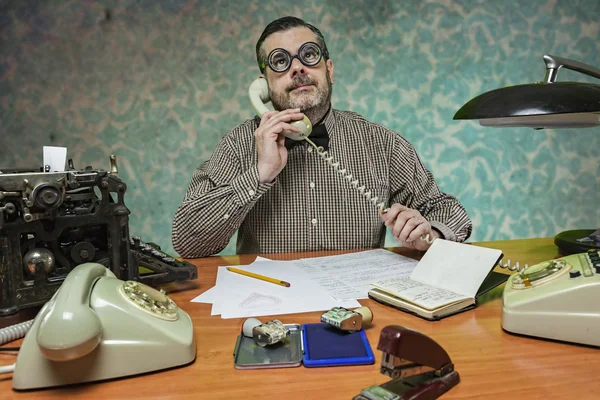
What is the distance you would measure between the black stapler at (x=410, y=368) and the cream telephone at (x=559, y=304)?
20 cm

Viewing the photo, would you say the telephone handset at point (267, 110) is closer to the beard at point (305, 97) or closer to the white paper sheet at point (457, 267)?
the beard at point (305, 97)

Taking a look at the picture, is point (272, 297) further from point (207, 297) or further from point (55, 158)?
point (55, 158)

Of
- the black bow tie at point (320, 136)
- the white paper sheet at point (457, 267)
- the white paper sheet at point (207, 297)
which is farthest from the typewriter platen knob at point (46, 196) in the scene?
the black bow tie at point (320, 136)

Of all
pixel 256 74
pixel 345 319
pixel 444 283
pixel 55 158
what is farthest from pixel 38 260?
pixel 256 74

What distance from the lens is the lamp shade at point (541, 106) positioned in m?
0.98

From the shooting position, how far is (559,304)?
72 centimetres

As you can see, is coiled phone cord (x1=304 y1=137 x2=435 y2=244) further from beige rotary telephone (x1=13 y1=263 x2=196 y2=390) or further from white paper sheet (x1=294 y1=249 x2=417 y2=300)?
beige rotary telephone (x1=13 y1=263 x2=196 y2=390)

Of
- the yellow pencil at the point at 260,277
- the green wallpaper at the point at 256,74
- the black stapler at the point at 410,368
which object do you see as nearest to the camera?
the black stapler at the point at 410,368

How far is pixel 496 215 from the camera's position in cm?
284

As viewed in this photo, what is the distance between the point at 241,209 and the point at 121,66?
128 centimetres

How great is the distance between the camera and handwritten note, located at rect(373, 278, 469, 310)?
0.87 m

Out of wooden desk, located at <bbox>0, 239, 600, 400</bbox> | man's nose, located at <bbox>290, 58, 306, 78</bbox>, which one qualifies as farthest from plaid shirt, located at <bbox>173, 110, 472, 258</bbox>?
wooden desk, located at <bbox>0, 239, 600, 400</bbox>

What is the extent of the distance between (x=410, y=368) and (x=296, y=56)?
1256 mm

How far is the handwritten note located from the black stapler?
0.77ft
